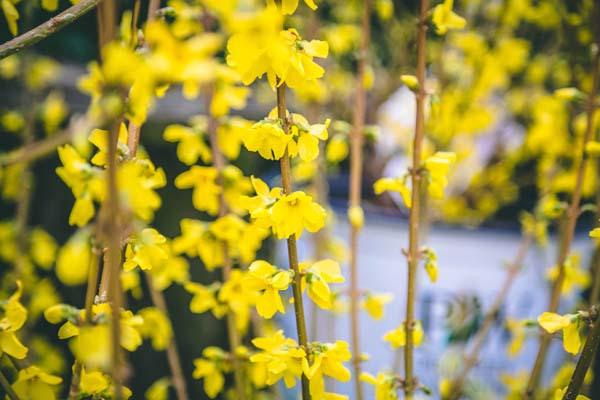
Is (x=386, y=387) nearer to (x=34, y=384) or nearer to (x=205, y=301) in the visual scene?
(x=205, y=301)

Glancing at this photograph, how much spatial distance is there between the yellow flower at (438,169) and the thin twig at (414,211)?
0.02m

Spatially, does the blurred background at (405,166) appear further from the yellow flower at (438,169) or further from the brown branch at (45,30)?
the brown branch at (45,30)

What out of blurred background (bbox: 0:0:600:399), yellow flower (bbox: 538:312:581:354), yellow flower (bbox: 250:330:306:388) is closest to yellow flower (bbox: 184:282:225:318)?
yellow flower (bbox: 250:330:306:388)

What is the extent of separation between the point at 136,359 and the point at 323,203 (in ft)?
2.09

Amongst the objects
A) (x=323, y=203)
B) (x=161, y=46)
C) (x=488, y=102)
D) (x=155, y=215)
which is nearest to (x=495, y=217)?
(x=488, y=102)

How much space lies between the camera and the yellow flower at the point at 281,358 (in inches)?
23.9

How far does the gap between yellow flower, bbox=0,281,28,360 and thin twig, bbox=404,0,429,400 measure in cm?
47

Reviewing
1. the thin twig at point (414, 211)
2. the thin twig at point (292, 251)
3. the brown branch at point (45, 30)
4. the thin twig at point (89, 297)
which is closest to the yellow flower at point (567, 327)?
the thin twig at point (414, 211)

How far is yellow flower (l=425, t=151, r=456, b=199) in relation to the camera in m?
0.75

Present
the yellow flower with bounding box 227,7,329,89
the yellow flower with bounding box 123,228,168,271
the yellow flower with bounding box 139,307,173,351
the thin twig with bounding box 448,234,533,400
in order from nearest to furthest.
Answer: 1. the yellow flower with bounding box 227,7,329,89
2. the yellow flower with bounding box 123,228,168,271
3. the yellow flower with bounding box 139,307,173,351
4. the thin twig with bounding box 448,234,533,400

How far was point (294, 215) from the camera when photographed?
61 cm

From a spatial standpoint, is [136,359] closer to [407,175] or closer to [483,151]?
[407,175]

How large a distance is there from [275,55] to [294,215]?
19 centimetres

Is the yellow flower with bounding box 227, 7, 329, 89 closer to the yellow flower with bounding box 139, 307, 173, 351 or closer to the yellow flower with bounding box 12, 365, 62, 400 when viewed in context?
the yellow flower with bounding box 12, 365, 62, 400
